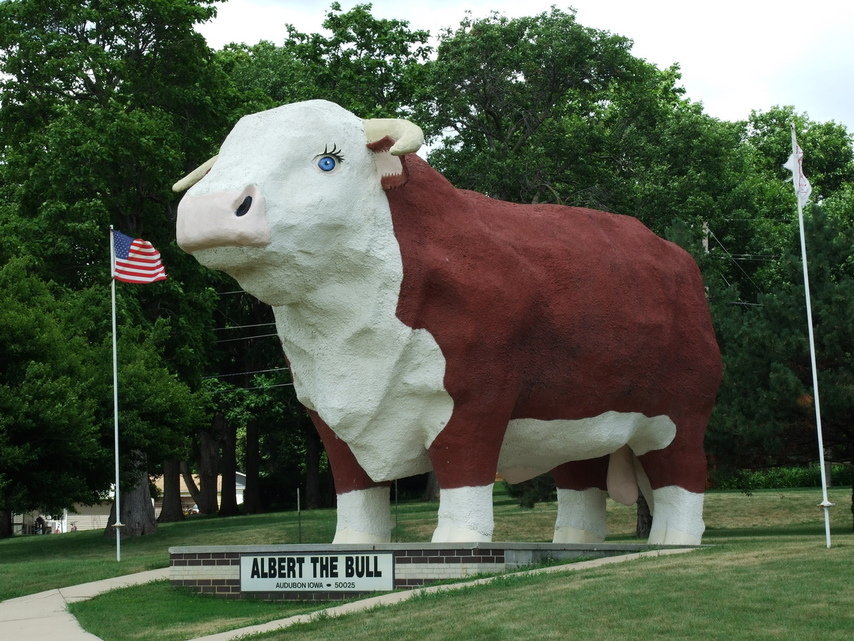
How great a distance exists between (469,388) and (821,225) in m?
10.2

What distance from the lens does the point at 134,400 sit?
76.5ft

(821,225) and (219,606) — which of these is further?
(821,225)

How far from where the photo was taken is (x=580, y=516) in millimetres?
12828

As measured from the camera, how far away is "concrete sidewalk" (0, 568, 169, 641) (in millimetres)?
10266

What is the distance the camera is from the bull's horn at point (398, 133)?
9766mm

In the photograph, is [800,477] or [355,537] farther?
[800,477]

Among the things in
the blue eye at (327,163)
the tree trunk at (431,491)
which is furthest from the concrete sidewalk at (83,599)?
the tree trunk at (431,491)

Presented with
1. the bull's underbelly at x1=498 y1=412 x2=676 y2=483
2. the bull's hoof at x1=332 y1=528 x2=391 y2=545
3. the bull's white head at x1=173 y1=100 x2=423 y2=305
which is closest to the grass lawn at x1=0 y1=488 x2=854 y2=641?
the bull's hoof at x1=332 y1=528 x2=391 y2=545

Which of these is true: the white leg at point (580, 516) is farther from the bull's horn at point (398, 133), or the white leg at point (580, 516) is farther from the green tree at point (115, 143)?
the green tree at point (115, 143)

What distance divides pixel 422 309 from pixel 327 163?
1430mm

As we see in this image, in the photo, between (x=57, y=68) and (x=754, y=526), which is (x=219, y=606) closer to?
(x=754, y=526)

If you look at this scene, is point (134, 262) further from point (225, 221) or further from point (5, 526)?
point (5, 526)

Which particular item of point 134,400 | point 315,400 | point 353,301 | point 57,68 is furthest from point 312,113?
point 57,68

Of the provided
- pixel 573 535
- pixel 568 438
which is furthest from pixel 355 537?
pixel 573 535
